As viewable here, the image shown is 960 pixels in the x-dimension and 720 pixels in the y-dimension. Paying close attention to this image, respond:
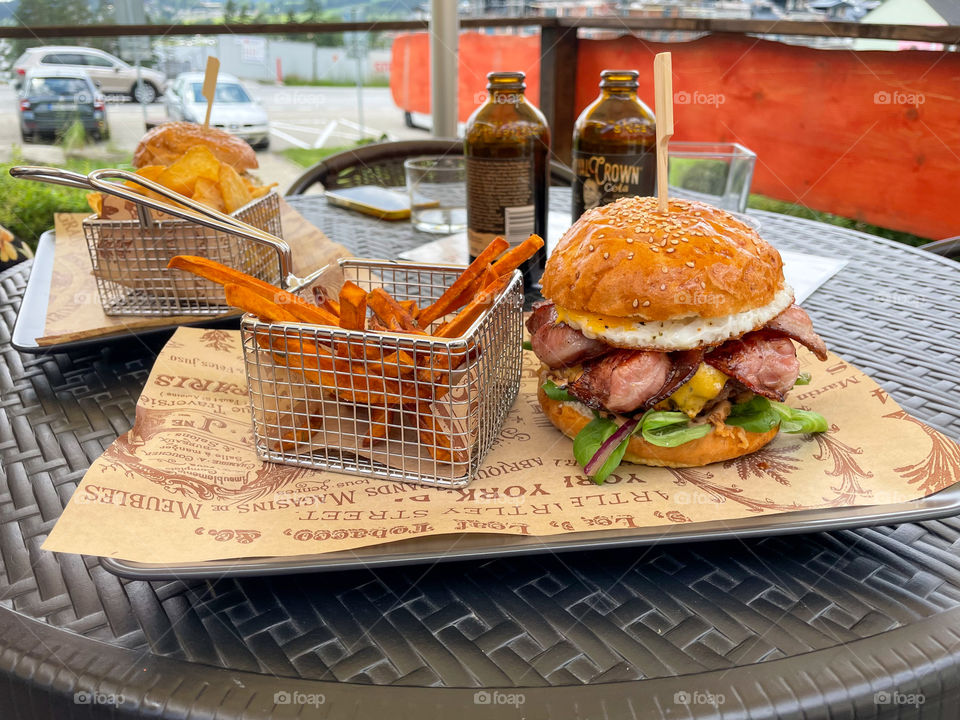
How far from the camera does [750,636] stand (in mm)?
918

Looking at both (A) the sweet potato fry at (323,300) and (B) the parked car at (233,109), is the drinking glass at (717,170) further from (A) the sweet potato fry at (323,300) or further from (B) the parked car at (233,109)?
(B) the parked car at (233,109)

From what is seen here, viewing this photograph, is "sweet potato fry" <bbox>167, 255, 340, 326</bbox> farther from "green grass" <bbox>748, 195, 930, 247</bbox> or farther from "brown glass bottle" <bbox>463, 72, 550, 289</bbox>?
"green grass" <bbox>748, 195, 930, 247</bbox>

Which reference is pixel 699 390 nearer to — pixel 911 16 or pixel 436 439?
pixel 436 439

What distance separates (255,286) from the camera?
1.23m

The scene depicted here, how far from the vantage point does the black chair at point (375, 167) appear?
3.39 meters

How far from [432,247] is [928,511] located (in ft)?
5.26

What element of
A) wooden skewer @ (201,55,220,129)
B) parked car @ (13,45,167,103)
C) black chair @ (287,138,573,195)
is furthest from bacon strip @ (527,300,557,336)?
parked car @ (13,45,167,103)

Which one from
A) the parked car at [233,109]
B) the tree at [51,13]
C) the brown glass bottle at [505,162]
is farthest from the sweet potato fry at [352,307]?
the parked car at [233,109]

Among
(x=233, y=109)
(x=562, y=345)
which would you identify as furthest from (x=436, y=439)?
(x=233, y=109)

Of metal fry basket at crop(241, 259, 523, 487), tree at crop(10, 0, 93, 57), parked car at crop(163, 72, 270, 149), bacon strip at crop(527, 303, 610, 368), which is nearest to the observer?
metal fry basket at crop(241, 259, 523, 487)

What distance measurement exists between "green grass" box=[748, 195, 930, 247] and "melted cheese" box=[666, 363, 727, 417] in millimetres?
3376

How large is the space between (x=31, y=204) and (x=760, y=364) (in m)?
5.53

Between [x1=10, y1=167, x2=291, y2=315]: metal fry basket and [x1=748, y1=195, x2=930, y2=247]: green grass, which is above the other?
[x1=10, y1=167, x2=291, y2=315]: metal fry basket

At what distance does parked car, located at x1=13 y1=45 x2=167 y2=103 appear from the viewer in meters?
5.04
